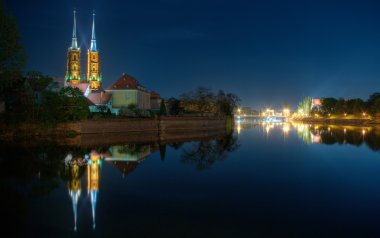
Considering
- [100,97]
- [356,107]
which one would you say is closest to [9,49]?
[100,97]

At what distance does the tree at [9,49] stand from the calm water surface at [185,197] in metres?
10.5

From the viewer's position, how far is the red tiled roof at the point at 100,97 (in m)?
74.6

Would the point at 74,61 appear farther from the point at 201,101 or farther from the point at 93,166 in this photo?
the point at 93,166

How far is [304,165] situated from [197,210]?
15.5m

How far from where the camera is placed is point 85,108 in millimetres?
49031

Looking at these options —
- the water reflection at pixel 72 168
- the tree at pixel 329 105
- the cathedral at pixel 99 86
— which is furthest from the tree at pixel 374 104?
the water reflection at pixel 72 168

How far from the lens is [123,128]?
180 ft

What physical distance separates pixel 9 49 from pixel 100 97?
4108 centimetres

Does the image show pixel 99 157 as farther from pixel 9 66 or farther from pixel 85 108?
pixel 85 108

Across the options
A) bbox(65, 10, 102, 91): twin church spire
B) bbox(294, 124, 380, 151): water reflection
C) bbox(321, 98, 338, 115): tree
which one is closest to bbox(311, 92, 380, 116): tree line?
bbox(321, 98, 338, 115): tree

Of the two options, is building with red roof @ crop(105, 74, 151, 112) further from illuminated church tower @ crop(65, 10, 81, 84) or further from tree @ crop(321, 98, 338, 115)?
tree @ crop(321, 98, 338, 115)

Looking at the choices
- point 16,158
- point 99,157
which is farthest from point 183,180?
point 16,158

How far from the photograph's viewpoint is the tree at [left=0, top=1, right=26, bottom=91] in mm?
34500

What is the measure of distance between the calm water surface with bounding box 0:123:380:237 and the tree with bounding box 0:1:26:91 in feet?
34.5
